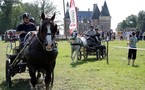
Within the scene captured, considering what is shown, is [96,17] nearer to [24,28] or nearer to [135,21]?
[135,21]

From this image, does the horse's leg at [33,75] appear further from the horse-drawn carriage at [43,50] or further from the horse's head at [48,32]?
the horse's head at [48,32]

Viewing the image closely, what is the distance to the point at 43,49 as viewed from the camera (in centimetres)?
840

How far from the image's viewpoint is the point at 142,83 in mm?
11055

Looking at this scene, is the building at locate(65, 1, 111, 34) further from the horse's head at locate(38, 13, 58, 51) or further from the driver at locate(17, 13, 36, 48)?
the horse's head at locate(38, 13, 58, 51)

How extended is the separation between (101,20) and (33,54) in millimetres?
122738

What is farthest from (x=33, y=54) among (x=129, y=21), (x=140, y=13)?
(x=129, y=21)

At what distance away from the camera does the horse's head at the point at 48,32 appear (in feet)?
25.2

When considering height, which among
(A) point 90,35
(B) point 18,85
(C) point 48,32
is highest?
(C) point 48,32

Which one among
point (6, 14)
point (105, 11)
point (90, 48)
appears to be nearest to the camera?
point (90, 48)

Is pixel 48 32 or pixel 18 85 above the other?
pixel 48 32

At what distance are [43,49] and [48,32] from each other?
74cm

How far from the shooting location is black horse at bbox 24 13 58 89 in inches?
308

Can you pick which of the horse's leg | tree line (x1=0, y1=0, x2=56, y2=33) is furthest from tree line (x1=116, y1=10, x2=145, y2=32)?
the horse's leg

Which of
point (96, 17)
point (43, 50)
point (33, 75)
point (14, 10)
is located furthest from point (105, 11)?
point (43, 50)
